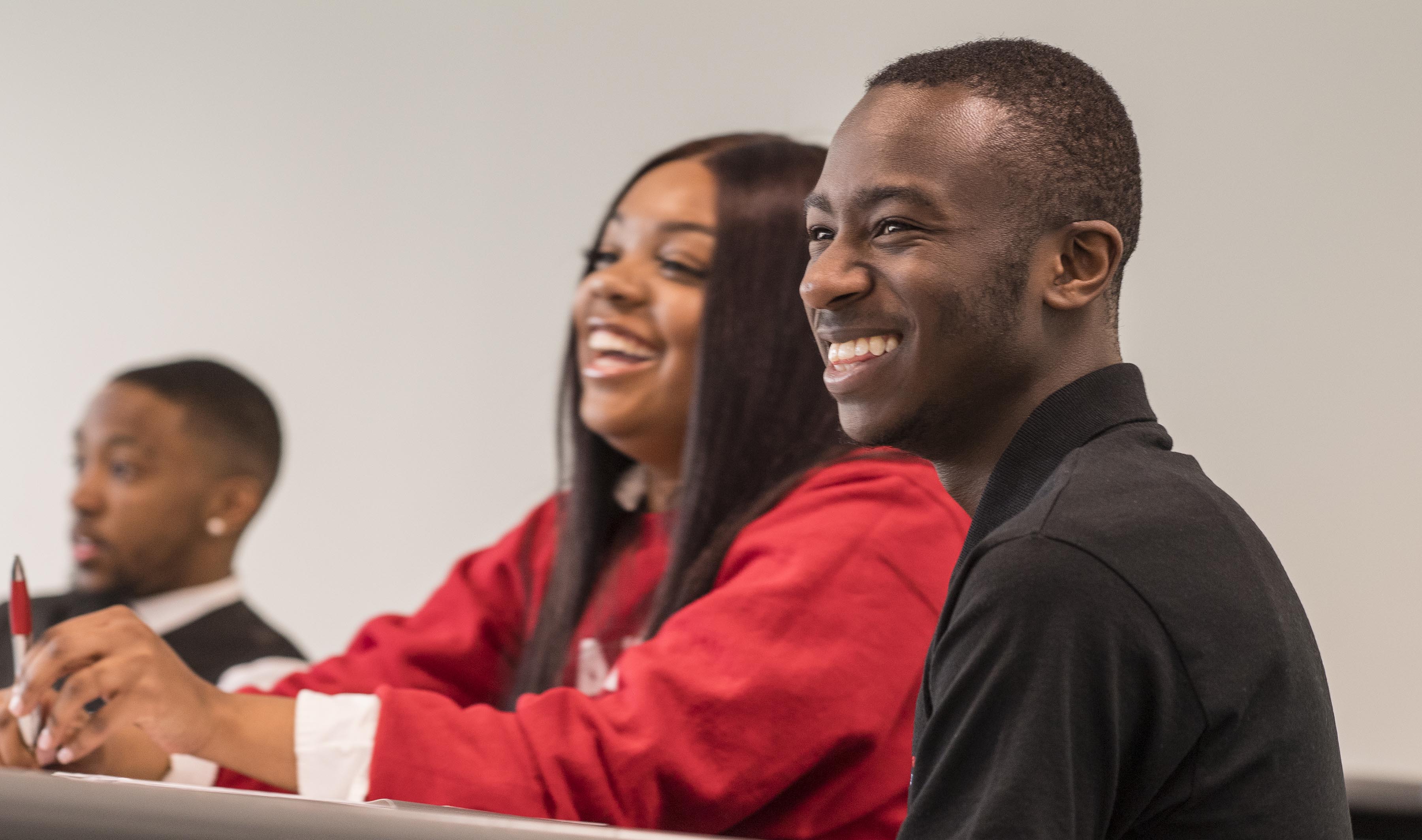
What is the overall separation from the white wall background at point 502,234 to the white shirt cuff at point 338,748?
2.01 ft

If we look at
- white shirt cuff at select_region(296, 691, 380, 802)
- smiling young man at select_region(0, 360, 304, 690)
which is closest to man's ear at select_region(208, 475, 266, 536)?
smiling young man at select_region(0, 360, 304, 690)

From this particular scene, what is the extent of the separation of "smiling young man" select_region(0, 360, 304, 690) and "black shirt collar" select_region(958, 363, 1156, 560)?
996 mm

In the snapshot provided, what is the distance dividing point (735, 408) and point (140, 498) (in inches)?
29.0

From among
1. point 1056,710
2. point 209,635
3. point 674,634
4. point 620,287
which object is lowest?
point 209,635

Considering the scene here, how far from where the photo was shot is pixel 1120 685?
1.28 feet

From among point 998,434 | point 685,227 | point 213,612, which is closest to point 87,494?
point 213,612

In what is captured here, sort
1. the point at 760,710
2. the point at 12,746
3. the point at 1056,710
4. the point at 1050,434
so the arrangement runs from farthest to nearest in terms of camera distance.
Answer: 1. the point at 12,746
2. the point at 760,710
3. the point at 1050,434
4. the point at 1056,710

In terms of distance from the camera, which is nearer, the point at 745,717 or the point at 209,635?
the point at 745,717

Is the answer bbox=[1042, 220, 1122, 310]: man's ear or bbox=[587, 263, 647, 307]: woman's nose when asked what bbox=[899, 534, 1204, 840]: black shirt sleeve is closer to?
Result: bbox=[1042, 220, 1122, 310]: man's ear

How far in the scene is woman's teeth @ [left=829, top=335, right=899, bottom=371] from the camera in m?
0.53

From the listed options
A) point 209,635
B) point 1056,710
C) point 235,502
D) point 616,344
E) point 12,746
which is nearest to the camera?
point 1056,710

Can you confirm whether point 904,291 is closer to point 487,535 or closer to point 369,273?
point 487,535

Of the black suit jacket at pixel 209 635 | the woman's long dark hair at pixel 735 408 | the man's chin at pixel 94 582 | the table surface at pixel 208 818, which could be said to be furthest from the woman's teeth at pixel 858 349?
the man's chin at pixel 94 582

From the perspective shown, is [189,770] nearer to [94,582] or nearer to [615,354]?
[615,354]
